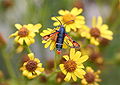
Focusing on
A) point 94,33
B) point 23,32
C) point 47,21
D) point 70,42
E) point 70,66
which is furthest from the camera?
point 47,21

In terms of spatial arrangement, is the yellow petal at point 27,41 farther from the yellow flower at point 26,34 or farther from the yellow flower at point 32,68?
the yellow flower at point 32,68

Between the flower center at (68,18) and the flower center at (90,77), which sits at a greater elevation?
the flower center at (68,18)

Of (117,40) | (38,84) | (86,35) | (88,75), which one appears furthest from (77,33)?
(117,40)

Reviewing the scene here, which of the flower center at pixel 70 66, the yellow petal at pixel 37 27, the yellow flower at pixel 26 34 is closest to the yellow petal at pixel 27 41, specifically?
the yellow flower at pixel 26 34

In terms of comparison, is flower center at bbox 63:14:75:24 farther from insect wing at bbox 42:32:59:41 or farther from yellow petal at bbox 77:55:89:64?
yellow petal at bbox 77:55:89:64

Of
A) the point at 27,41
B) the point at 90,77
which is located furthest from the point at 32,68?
the point at 90,77

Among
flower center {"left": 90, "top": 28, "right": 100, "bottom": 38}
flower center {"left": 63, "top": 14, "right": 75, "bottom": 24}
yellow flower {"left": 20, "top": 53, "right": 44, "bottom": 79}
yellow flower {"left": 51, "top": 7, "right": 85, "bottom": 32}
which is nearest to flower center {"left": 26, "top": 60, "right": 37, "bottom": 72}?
yellow flower {"left": 20, "top": 53, "right": 44, "bottom": 79}

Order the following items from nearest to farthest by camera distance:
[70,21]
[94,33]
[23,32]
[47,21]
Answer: [23,32] < [70,21] < [94,33] < [47,21]

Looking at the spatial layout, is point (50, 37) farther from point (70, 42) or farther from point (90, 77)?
point (90, 77)
